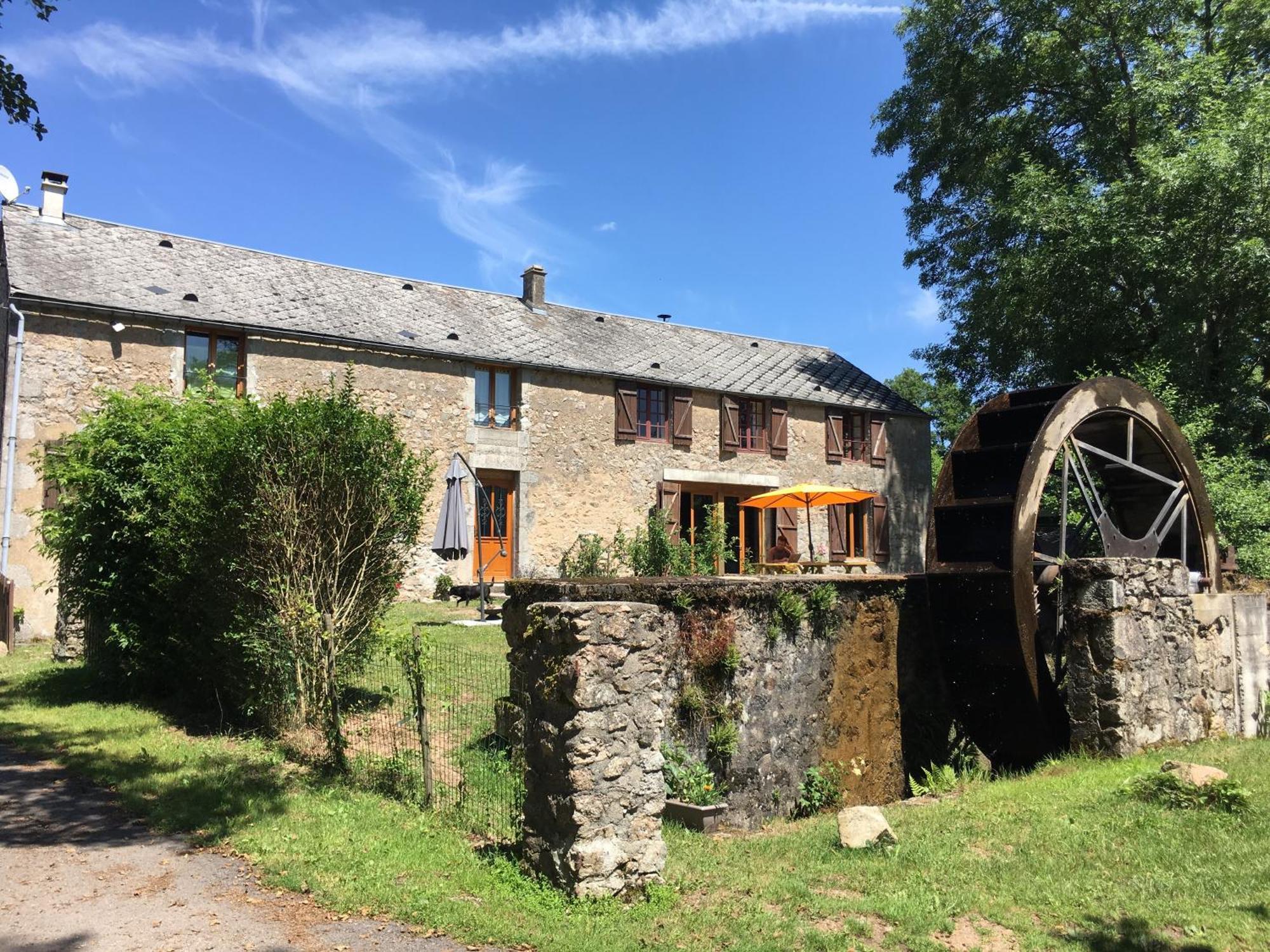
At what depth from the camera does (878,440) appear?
23.4 metres

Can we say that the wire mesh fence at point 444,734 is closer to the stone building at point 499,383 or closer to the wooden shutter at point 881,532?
the stone building at point 499,383

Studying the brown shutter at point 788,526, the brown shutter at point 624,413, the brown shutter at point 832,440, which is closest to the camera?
the brown shutter at point 624,413

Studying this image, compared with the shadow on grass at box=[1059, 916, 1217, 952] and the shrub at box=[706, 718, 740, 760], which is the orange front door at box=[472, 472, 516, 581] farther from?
the shadow on grass at box=[1059, 916, 1217, 952]

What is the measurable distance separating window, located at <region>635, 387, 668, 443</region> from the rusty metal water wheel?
10.5 m

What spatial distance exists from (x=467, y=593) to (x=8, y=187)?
435 inches

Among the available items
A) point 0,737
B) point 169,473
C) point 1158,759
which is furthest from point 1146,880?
point 0,737

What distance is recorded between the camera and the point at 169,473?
846cm

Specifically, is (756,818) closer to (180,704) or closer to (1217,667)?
(1217,667)

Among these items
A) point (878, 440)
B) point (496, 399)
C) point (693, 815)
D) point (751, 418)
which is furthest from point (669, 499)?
point (693, 815)

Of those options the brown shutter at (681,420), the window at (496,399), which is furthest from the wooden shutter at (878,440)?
the window at (496,399)

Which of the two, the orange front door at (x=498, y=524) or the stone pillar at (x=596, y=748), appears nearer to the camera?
the stone pillar at (x=596, y=748)

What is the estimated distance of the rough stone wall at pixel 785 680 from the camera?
7457mm

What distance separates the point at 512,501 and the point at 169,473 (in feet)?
34.8

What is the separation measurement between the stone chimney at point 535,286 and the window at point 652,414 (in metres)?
3.58
